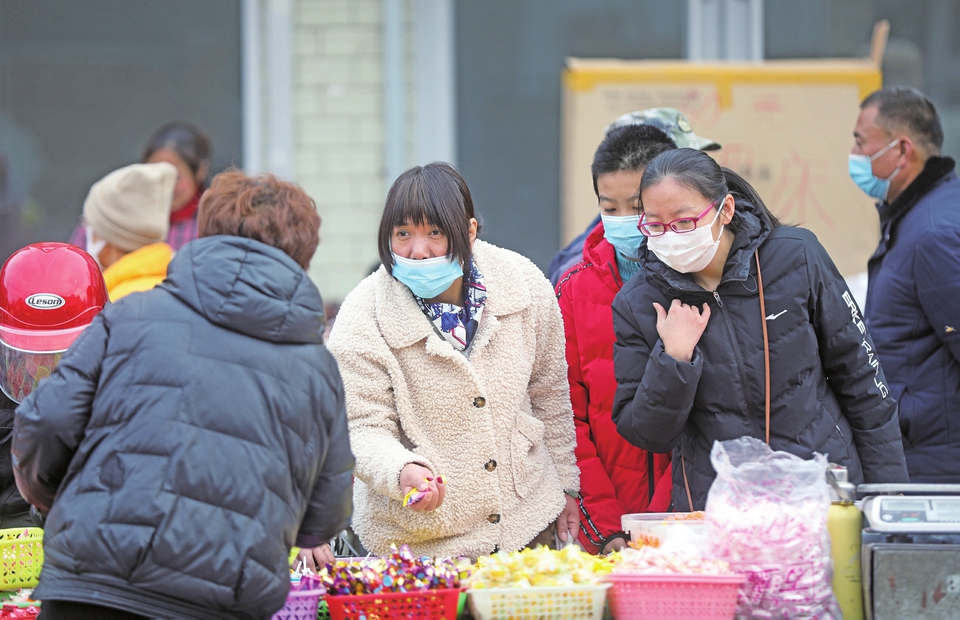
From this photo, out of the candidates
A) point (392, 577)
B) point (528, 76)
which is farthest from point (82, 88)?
point (392, 577)

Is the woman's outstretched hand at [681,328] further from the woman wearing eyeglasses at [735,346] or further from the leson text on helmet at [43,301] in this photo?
the leson text on helmet at [43,301]

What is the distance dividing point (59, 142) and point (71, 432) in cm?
458

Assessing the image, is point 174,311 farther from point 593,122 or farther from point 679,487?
point 593,122

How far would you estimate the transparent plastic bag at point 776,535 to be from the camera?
2232 mm

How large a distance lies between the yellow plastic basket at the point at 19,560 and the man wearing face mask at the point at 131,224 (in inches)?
65.5

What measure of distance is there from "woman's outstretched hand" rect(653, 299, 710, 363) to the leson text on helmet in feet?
5.14

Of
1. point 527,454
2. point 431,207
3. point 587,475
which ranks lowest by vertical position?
point 587,475

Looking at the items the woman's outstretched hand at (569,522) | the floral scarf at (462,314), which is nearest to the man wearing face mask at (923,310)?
the woman's outstretched hand at (569,522)

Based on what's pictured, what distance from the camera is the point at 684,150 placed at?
2.81 metres

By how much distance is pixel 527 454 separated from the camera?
9.80 feet

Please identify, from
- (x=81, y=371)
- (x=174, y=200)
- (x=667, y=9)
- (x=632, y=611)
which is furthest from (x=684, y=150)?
(x=667, y=9)

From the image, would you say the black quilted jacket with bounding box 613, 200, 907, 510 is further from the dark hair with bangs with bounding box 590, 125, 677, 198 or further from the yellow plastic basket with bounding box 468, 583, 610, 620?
the yellow plastic basket with bounding box 468, 583, 610, 620

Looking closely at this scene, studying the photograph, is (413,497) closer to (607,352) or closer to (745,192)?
(607,352)

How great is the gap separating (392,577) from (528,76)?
14.6 feet
